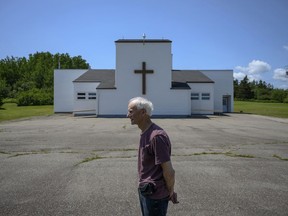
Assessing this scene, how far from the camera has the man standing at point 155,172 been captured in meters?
3.01

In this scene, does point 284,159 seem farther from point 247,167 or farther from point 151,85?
point 151,85

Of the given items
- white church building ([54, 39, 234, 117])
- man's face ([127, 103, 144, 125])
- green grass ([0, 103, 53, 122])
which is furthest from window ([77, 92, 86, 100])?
man's face ([127, 103, 144, 125])

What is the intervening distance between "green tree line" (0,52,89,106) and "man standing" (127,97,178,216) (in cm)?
4468

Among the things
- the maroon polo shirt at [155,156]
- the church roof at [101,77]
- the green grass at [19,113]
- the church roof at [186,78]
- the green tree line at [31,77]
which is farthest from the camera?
the green tree line at [31,77]

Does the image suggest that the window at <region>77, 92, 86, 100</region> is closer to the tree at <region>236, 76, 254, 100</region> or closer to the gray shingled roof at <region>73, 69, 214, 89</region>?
the gray shingled roof at <region>73, 69, 214, 89</region>

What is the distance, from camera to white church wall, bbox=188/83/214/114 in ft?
117

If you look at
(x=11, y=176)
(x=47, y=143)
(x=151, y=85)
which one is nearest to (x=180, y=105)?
(x=151, y=85)

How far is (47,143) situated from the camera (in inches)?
474

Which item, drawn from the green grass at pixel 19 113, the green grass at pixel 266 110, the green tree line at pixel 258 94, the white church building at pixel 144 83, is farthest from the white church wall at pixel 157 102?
the green tree line at pixel 258 94

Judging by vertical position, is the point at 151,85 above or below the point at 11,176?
above

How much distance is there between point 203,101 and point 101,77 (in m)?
13.7

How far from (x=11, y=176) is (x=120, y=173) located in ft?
8.64

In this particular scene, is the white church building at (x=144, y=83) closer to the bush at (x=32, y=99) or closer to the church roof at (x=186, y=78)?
the church roof at (x=186, y=78)

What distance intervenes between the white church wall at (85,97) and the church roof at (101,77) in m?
0.82
